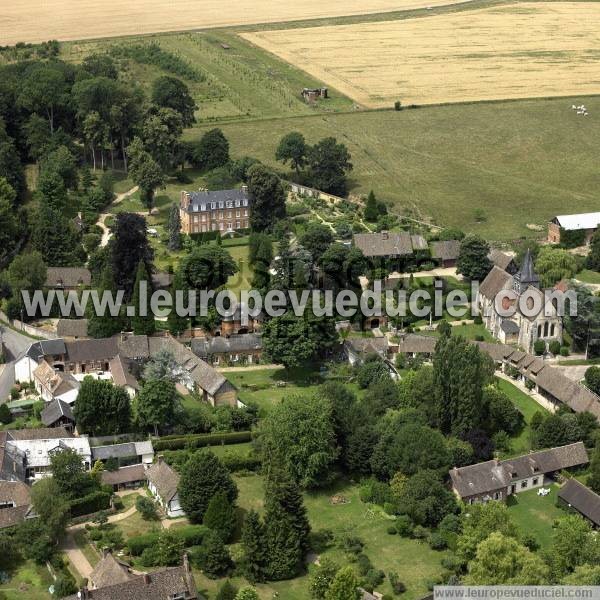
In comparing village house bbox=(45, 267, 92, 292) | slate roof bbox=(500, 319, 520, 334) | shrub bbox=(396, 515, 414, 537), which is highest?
village house bbox=(45, 267, 92, 292)

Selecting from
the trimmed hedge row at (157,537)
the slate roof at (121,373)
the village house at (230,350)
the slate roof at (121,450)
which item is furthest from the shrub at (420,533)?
the village house at (230,350)

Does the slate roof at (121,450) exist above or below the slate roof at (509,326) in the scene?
below

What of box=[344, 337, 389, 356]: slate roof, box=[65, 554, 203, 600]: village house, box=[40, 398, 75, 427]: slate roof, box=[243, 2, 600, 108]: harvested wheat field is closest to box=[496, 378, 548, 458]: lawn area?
box=[344, 337, 389, 356]: slate roof

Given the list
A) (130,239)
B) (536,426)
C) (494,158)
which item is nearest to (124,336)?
(130,239)

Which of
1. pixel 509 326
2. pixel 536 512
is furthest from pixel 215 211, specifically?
pixel 536 512

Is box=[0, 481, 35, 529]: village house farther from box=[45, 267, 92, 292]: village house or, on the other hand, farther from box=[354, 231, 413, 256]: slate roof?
box=[354, 231, 413, 256]: slate roof

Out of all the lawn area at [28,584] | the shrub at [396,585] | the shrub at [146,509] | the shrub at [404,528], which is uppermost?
the shrub at [146,509]

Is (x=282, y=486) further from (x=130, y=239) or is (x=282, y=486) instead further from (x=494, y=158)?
(x=494, y=158)

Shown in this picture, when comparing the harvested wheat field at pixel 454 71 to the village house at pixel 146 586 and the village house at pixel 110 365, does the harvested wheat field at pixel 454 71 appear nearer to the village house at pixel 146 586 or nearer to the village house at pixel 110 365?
the village house at pixel 110 365
